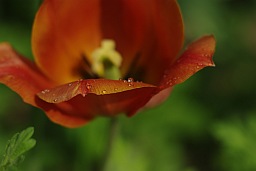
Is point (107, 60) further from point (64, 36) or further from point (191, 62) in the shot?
point (191, 62)

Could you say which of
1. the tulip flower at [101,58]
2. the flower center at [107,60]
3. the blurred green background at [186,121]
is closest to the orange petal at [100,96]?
the tulip flower at [101,58]

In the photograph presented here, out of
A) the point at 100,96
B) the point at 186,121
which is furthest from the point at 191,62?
the point at 186,121

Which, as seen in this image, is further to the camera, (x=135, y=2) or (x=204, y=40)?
(x=135, y=2)

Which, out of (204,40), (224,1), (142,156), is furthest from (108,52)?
(224,1)

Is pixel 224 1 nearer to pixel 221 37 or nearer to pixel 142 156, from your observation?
pixel 221 37

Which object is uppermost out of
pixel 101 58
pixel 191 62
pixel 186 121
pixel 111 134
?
pixel 191 62
